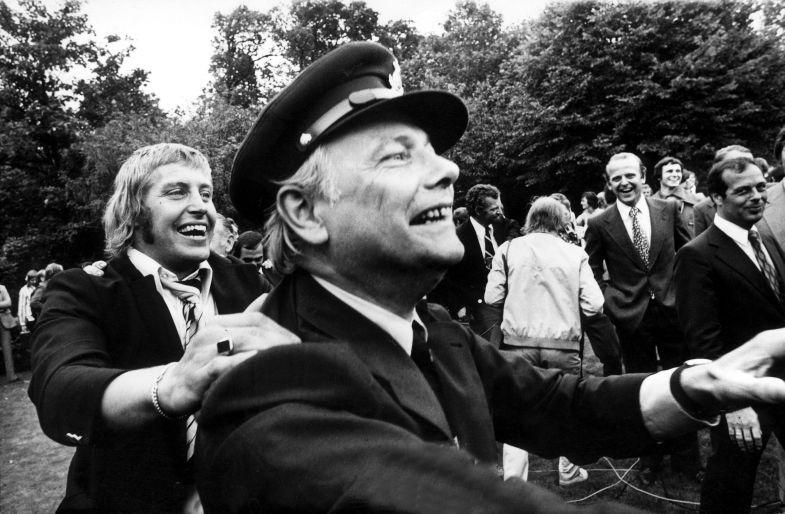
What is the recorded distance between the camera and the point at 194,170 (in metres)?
2.64

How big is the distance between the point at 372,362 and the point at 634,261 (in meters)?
4.26

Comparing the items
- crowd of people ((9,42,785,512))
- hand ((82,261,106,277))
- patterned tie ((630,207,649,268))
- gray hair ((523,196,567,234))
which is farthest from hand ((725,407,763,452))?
hand ((82,261,106,277))

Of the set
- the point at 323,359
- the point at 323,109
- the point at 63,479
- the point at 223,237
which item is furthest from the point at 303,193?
the point at 63,479

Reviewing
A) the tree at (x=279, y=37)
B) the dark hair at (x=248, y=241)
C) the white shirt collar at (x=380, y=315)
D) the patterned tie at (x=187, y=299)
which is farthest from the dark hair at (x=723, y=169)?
the tree at (x=279, y=37)

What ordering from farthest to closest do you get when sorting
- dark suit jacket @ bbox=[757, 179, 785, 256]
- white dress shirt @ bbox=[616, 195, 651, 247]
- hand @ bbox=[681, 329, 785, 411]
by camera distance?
white dress shirt @ bbox=[616, 195, 651, 247]
dark suit jacket @ bbox=[757, 179, 785, 256]
hand @ bbox=[681, 329, 785, 411]

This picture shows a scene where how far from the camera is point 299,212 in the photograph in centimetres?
160

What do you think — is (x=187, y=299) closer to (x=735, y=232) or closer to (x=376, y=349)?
(x=376, y=349)

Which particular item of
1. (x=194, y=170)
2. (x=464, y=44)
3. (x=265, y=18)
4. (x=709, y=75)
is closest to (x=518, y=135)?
(x=709, y=75)

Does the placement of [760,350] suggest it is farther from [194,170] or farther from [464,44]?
[464,44]

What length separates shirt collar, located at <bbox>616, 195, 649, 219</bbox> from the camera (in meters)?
5.08

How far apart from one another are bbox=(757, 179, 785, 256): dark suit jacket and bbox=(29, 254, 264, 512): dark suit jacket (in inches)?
143

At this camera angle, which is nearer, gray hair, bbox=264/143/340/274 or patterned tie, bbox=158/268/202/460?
gray hair, bbox=264/143/340/274

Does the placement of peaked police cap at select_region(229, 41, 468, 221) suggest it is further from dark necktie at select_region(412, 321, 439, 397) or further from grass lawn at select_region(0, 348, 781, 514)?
grass lawn at select_region(0, 348, 781, 514)

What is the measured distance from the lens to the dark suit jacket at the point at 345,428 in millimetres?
907
